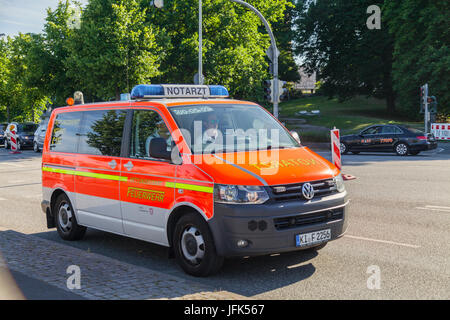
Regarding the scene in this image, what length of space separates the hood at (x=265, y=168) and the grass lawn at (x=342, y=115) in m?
28.1

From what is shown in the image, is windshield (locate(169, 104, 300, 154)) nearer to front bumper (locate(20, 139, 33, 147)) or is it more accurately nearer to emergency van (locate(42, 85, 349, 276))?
emergency van (locate(42, 85, 349, 276))

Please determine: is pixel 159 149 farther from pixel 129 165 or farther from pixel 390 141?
pixel 390 141

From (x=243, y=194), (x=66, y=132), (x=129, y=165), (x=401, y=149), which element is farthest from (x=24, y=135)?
(x=243, y=194)

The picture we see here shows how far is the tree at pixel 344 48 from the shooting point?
51922mm

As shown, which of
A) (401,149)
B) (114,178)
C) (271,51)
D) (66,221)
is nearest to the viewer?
(114,178)

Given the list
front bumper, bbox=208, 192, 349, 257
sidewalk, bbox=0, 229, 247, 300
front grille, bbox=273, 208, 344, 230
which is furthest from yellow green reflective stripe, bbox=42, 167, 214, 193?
sidewalk, bbox=0, 229, 247, 300

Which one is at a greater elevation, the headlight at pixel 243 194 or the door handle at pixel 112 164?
the door handle at pixel 112 164

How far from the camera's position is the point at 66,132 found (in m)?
8.14

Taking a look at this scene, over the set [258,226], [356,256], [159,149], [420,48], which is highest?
[420,48]

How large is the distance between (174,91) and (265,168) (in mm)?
2090

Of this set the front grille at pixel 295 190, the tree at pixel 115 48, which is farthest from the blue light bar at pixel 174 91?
the tree at pixel 115 48

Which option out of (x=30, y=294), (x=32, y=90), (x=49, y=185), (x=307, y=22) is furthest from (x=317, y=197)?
(x=307, y=22)

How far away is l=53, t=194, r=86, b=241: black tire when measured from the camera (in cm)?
795

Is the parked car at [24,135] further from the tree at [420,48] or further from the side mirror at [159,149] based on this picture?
the side mirror at [159,149]
